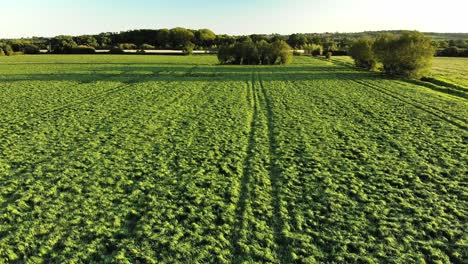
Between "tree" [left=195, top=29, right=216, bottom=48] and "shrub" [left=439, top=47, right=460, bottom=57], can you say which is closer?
"shrub" [left=439, top=47, right=460, bottom=57]

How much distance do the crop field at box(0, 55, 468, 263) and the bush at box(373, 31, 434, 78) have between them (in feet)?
72.6

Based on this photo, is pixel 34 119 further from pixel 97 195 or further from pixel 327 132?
pixel 327 132

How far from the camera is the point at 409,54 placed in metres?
44.4

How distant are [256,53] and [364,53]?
24313mm

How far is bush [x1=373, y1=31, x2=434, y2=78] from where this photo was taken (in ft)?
145

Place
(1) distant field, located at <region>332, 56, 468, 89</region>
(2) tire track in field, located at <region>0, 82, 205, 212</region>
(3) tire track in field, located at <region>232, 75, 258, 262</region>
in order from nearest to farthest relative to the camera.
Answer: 1. (3) tire track in field, located at <region>232, 75, 258, 262</region>
2. (2) tire track in field, located at <region>0, 82, 205, 212</region>
3. (1) distant field, located at <region>332, 56, 468, 89</region>

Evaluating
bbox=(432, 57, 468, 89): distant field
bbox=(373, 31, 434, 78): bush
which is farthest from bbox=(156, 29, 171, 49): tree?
bbox=(373, 31, 434, 78): bush

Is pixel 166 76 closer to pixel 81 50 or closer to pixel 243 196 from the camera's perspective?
pixel 243 196

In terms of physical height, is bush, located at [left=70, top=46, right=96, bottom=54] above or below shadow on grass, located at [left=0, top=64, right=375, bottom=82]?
above

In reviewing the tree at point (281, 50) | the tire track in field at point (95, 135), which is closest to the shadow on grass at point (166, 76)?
the tire track in field at point (95, 135)

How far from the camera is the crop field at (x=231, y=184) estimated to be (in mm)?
9016

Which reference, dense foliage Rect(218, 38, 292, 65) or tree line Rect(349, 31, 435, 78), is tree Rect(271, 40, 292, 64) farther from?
tree line Rect(349, 31, 435, 78)

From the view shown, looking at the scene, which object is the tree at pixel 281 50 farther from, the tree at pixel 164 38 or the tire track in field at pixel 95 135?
the tree at pixel 164 38

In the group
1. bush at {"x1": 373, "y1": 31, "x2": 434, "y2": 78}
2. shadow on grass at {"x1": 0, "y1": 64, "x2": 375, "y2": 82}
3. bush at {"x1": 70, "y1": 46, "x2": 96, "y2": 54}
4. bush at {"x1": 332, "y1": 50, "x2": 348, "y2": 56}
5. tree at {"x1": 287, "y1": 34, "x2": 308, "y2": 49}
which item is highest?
tree at {"x1": 287, "y1": 34, "x2": 308, "y2": 49}
